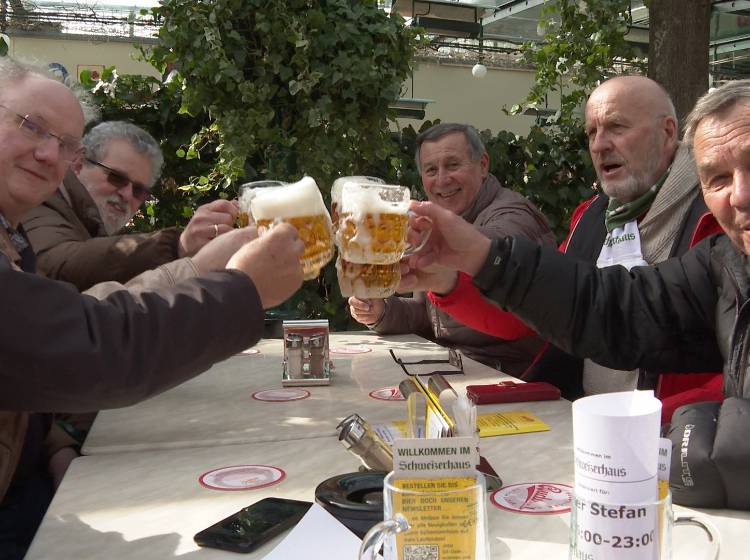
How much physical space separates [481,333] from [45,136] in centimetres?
184

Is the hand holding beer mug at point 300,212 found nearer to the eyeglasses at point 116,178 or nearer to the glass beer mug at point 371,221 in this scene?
the glass beer mug at point 371,221

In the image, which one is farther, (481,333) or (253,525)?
(481,333)

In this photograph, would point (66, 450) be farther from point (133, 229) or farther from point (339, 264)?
point (133, 229)

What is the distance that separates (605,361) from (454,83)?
1573 centimetres

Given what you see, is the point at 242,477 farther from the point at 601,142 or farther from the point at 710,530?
the point at 601,142

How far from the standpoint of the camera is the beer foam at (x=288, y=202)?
1.55 metres

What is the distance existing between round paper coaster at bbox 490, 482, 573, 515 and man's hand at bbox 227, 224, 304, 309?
0.56m

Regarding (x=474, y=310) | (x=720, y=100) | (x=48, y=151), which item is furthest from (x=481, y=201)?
(x=48, y=151)

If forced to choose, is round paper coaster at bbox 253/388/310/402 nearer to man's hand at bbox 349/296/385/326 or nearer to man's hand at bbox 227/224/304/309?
man's hand at bbox 349/296/385/326

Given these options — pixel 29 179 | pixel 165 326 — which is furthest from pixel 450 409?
pixel 29 179

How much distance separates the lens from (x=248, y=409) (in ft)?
6.89

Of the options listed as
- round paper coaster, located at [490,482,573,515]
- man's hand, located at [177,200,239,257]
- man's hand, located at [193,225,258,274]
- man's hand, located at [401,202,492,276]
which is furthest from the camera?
man's hand, located at [177,200,239,257]

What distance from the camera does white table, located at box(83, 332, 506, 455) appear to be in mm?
1814

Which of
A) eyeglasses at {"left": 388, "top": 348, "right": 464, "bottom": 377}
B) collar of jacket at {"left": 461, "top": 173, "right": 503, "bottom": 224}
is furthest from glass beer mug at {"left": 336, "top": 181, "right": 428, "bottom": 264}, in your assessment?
collar of jacket at {"left": 461, "top": 173, "right": 503, "bottom": 224}
